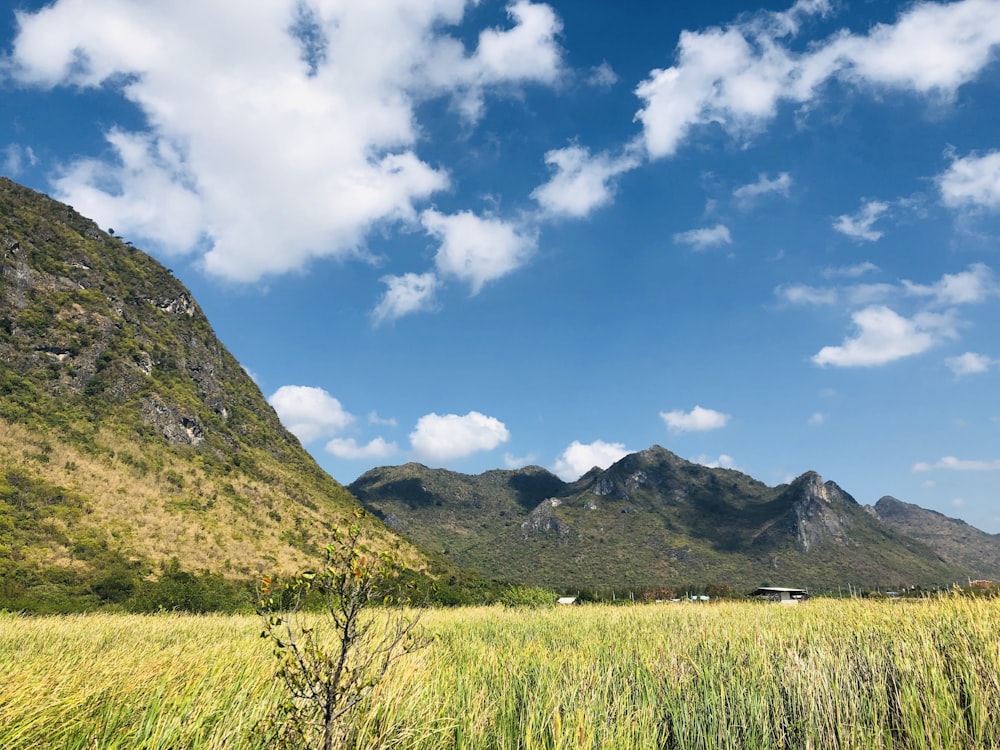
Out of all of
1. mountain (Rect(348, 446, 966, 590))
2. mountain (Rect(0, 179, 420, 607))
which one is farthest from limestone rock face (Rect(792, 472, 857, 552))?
mountain (Rect(0, 179, 420, 607))

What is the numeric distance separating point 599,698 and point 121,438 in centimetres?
7598

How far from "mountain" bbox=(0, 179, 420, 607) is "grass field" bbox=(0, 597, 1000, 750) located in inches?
1078

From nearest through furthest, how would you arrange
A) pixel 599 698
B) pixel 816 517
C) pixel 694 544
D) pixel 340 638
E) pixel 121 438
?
pixel 340 638
pixel 599 698
pixel 121 438
pixel 694 544
pixel 816 517

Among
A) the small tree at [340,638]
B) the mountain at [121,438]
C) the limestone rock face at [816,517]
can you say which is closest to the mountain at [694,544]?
the limestone rock face at [816,517]

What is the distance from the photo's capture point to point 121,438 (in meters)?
64.6

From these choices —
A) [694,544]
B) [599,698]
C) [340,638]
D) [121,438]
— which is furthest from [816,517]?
[340,638]

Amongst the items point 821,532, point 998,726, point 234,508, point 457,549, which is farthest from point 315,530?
point 821,532

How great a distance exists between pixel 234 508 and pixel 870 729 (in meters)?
68.4

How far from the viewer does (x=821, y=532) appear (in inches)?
6319

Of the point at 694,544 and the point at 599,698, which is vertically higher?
the point at 599,698

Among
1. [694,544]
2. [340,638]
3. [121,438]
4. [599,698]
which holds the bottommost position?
[694,544]

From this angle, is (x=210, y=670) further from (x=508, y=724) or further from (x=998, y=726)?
(x=998, y=726)

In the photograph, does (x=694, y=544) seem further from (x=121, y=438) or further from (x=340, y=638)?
(x=340, y=638)

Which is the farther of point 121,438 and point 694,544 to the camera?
point 694,544
